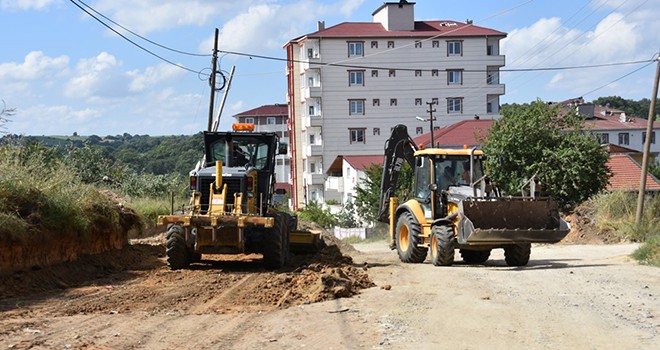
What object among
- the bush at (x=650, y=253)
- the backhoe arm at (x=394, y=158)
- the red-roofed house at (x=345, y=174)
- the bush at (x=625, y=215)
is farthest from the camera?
the red-roofed house at (x=345, y=174)

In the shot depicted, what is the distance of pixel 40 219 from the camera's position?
15516mm

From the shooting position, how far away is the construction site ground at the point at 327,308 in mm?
9891

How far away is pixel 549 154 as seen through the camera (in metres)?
38.7

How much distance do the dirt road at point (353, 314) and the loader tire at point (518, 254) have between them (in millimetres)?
2807

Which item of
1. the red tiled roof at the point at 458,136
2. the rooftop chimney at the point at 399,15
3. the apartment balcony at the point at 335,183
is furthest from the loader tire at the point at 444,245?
the rooftop chimney at the point at 399,15

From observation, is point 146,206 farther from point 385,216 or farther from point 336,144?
point 336,144

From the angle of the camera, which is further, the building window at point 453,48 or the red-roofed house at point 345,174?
the building window at point 453,48

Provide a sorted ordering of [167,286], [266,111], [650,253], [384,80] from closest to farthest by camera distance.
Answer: [167,286] < [650,253] < [384,80] < [266,111]

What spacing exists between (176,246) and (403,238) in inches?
262

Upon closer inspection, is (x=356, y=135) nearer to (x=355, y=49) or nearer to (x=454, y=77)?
(x=355, y=49)

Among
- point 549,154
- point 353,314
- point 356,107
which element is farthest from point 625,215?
point 356,107

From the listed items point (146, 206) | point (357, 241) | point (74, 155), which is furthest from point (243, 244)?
point (357, 241)

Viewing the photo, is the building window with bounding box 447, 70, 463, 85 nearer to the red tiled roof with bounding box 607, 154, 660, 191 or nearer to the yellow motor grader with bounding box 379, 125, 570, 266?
the red tiled roof with bounding box 607, 154, 660, 191

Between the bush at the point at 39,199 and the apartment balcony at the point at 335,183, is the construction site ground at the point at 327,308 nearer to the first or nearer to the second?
the bush at the point at 39,199
